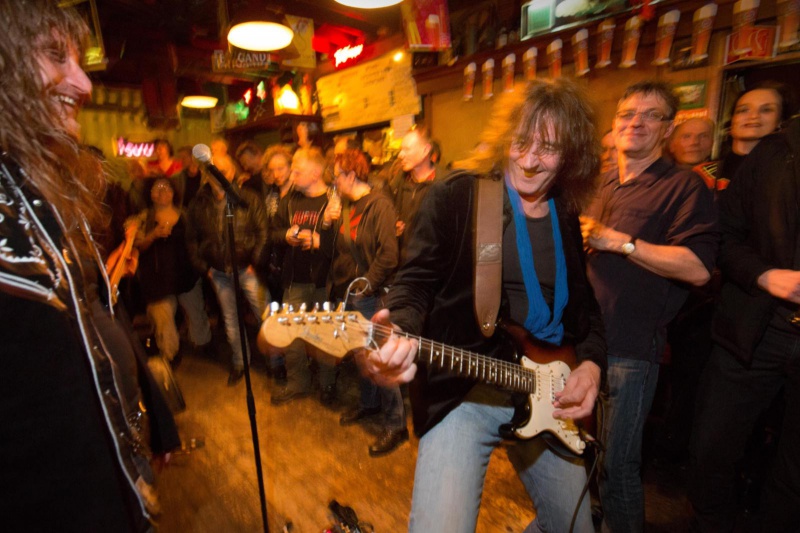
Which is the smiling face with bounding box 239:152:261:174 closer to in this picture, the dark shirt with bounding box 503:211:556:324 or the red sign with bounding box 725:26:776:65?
the dark shirt with bounding box 503:211:556:324

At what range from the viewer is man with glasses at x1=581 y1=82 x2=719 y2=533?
2.03 m

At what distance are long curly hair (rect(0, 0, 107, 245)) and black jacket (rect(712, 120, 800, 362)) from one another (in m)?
2.82

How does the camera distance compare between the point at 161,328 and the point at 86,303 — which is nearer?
the point at 86,303

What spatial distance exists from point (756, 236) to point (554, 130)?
4.38 ft

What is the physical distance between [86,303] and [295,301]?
3.10m

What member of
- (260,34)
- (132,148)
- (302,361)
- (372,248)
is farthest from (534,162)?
(132,148)

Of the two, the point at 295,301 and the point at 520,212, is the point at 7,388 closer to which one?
the point at 520,212

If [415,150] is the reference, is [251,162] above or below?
above

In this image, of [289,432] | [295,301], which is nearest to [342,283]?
[295,301]

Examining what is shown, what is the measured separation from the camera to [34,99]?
976 mm

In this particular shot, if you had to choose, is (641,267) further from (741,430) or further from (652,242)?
(741,430)

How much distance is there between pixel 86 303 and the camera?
1.02 metres

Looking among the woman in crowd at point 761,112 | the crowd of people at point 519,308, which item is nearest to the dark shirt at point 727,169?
the crowd of people at point 519,308

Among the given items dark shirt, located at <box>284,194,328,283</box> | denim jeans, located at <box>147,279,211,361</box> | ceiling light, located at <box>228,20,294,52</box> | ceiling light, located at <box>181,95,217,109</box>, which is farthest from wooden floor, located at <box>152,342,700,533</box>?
ceiling light, located at <box>181,95,217,109</box>
